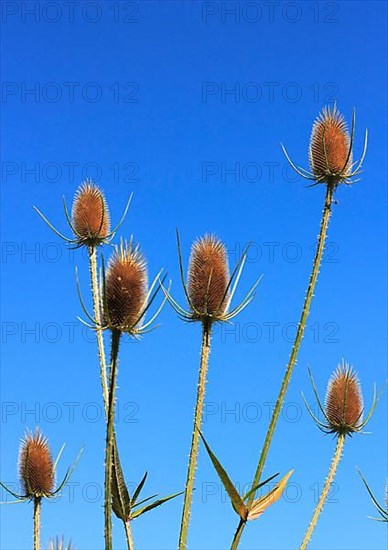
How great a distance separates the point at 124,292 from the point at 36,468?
2916 millimetres

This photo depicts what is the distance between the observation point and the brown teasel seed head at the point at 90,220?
6973 mm

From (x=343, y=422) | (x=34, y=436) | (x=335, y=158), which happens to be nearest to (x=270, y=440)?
(x=335, y=158)

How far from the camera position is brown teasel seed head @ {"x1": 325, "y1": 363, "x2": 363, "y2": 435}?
6836 millimetres

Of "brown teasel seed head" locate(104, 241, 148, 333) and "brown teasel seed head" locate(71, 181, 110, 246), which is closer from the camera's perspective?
"brown teasel seed head" locate(104, 241, 148, 333)

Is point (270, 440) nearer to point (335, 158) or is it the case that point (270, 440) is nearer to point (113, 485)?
point (113, 485)

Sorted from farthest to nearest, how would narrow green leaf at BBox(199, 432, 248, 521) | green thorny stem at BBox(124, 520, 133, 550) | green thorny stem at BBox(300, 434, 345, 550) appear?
green thorny stem at BBox(300, 434, 345, 550), green thorny stem at BBox(124, 520, 133, 550), narrow green leaf at BBox(199, 432, 248, 521)

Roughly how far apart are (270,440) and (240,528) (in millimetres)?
512

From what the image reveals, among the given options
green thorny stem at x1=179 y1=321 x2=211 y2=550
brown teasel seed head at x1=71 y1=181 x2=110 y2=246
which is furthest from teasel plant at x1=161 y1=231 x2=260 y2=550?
brown teasel seed head at x1=71 y1=181 x2=110 y2=246

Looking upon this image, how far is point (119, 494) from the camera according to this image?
482cm

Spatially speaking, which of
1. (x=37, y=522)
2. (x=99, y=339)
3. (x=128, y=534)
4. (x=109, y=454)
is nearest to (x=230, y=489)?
(x=109, y=454)

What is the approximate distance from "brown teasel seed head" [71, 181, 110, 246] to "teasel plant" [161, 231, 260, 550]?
1.70 metres

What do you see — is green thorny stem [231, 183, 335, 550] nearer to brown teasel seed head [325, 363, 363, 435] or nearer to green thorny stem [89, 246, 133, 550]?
green thorny stem [89, 246, 133, 550]

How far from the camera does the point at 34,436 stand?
699 cm

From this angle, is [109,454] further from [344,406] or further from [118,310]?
[344,406]
